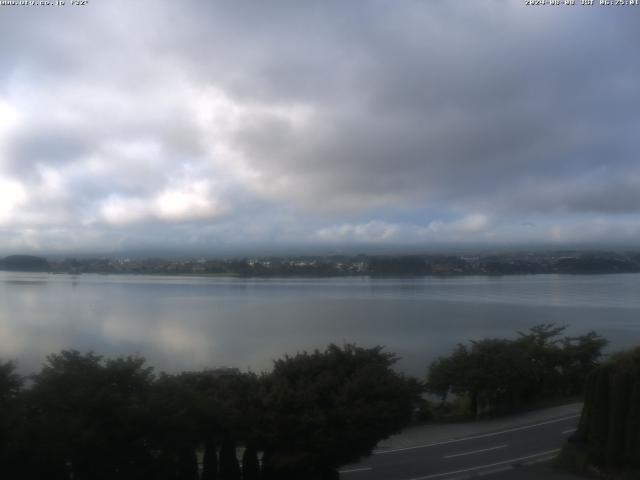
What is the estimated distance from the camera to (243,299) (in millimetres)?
41125

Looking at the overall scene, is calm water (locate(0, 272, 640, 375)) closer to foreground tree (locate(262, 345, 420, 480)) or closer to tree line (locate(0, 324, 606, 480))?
tree line (locate(0, 324, 606, 480))

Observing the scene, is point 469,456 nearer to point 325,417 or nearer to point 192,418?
point 325,417

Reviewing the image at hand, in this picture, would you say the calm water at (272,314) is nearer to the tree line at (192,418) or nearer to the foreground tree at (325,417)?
the tree line at (192,418)

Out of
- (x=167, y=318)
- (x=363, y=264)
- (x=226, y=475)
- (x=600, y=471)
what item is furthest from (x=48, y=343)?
(x=363, y=264)

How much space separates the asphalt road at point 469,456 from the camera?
1186cm

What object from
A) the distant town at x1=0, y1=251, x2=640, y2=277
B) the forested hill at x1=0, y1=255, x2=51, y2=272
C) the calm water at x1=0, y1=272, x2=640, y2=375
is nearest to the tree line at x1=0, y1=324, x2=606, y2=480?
the calm water at x1=0, y1=272, x2=640, y2=375

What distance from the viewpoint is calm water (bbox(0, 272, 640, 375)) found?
2350cm

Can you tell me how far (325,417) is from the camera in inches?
383

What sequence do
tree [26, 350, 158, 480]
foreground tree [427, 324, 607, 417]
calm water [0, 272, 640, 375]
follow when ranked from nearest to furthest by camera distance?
1. tree [26, 350, 158, 480]
2. foreground tree [427, 324, 607, 417]
3. calm water [0, 272, 640, 375]

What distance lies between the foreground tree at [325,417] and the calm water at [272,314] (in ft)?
31.8

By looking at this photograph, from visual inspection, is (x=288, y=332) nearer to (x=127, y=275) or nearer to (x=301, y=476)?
(x=301, y=476)

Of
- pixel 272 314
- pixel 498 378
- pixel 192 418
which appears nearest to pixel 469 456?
pixel 498 378

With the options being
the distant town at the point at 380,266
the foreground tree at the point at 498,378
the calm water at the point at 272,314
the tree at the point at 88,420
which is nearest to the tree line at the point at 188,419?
the tree at the point at 88,420

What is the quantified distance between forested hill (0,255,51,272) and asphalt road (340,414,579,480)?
24.8m
